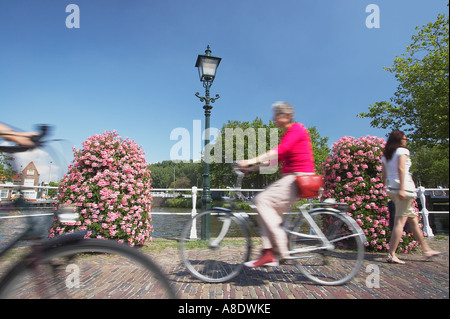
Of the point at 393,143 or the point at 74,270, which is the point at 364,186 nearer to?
the point at 393,143

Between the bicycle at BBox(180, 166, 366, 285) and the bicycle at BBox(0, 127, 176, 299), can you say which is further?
the bicycle at BBox(180, 166, 366, 285)

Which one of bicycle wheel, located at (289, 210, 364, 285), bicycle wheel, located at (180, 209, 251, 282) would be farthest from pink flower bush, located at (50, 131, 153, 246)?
bicycle wheel, located at (289, 210, 364, 285)

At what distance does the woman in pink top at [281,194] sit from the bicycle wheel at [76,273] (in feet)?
Answer: 4.84

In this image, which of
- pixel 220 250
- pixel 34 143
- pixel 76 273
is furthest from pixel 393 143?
pixel 34 143

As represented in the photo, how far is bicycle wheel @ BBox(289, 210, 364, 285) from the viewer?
9.12 ft

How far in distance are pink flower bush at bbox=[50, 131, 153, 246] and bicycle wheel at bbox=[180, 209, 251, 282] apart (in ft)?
6.73

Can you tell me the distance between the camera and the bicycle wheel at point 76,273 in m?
1.28

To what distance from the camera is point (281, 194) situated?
8.58 feet

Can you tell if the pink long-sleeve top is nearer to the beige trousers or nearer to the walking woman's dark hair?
the beige trousers

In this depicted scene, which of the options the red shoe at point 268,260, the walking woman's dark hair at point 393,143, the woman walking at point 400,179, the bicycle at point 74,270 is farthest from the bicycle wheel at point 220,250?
the walking woman's dark hair at point 393,143

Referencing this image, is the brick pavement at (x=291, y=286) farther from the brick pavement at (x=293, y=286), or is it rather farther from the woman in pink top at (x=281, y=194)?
the woman in pink top at (x=281, y=194)

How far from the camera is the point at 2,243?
1.62 metres
